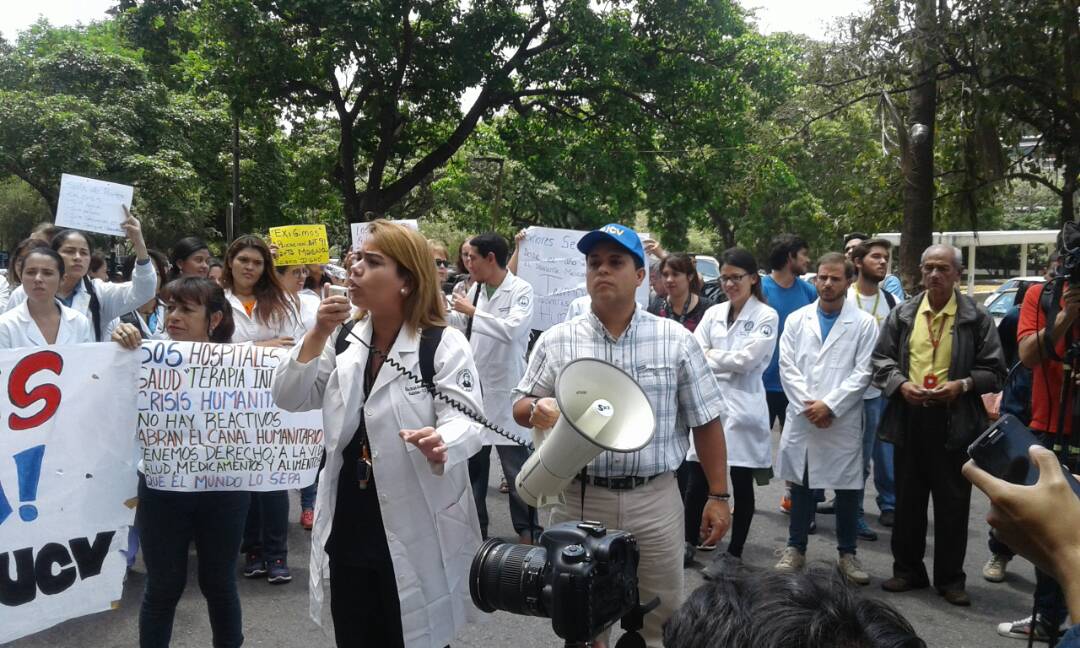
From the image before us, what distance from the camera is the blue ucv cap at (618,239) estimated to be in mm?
3188

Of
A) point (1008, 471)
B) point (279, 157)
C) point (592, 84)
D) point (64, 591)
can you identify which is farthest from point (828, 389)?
point (279, 157)

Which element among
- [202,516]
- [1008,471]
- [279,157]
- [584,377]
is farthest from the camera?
[279,157]

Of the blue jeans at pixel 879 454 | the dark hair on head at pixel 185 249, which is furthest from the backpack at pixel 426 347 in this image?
the blue jeans at pixel 879 454

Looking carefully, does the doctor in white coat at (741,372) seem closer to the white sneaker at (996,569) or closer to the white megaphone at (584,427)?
the white sneaker at (996,569)

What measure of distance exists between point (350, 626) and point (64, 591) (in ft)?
4.57

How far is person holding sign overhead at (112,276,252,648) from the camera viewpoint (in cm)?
333

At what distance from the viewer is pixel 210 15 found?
1595cm

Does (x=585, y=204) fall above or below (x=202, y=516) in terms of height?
above

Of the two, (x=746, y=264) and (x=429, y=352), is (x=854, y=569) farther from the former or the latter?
(x=429, y=352)

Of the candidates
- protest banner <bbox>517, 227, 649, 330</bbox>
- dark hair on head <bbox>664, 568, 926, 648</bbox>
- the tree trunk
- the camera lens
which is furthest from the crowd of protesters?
the tree trunk

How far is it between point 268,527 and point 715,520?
2.95 meters

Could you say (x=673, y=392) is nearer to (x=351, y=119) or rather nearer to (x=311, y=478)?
(x=311, y=478)

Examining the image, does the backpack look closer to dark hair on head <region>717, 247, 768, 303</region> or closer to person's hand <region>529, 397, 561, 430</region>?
person's hand <region>529, 397, 561, 430</region>

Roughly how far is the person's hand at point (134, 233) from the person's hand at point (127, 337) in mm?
722
